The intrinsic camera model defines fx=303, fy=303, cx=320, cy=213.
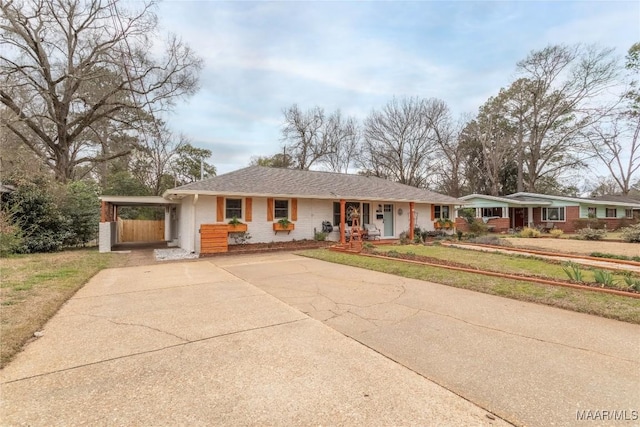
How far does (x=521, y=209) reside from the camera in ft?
86.0

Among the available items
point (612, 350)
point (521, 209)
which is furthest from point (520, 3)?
point (521, 209)

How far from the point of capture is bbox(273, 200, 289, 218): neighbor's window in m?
13.6

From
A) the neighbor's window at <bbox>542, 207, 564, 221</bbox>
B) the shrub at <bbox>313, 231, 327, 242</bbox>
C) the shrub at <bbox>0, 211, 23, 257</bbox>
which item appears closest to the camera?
the shrub at <bbox>0, 211, 23, 257</bbox>

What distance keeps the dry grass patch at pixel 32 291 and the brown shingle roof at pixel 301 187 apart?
13.3ft

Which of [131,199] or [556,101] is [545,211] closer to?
[556,101]

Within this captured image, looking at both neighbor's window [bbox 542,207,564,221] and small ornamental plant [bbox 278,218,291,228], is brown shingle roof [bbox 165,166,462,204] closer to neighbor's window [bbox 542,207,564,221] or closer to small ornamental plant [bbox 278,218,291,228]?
small ornamental plant [bbox 278,218,291,228]

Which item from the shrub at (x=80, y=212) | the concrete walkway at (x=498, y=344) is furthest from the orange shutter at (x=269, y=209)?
the shrub at (x=80, y=212)

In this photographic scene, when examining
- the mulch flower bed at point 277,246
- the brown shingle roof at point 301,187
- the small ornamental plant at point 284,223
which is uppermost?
the brown shingle roof at point 301,187

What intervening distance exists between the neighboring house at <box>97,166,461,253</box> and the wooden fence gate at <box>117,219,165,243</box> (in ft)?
7.90

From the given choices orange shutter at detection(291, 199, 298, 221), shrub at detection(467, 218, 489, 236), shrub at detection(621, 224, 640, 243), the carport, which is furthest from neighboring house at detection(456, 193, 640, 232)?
the carport

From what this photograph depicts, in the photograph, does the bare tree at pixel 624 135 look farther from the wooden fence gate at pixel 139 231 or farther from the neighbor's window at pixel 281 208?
the wooden fence gate at pixel 139 231

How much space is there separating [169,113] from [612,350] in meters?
22.1

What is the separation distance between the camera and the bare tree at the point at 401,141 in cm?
2988

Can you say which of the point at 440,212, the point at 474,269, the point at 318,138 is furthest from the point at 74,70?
the point at 440,212
